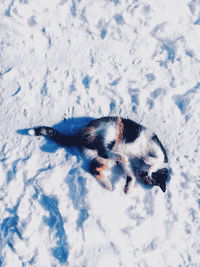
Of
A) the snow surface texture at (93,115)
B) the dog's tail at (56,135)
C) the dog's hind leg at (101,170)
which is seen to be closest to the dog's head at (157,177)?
the snow surface texture at (93,115)

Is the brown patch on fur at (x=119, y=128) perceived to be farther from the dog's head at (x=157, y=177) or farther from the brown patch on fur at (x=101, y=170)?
the dog's head at (x=157, y=177)

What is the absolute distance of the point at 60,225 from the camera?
3531mm

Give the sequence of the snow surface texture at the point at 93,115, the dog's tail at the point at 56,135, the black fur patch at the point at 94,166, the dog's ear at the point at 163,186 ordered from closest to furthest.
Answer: the snow surface texture at the point at 93,115, the dog's ear at the point at 163,186, the black fur patch at the point at 94,166, the dog's tail at the point at 56,135

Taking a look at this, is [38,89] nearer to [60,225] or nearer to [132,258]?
[60,225]

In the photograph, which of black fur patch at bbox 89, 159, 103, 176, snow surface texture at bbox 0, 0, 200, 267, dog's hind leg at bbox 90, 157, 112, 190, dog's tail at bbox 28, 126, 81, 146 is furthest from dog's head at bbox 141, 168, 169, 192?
dog's tail at bbox 28, 126, 81, 146

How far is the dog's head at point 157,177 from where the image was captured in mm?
3768

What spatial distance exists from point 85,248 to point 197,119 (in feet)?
7.91

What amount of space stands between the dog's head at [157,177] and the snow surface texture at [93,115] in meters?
0.11

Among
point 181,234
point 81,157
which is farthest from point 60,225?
point 181,234

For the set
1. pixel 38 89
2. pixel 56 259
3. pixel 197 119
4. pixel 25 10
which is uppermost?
pixel 25 10

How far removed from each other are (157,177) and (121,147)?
66 centimetres

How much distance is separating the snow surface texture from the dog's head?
11 centimetres

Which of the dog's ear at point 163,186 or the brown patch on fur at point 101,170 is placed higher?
the brown patch on fur at point 101,170

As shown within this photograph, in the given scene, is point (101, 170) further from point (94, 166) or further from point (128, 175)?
point (128, 175)
